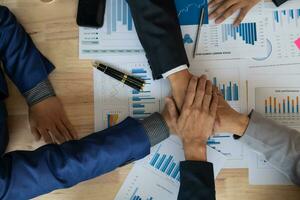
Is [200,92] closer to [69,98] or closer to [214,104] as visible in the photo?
[214,104]

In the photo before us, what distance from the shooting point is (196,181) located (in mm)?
932

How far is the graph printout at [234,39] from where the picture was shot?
105cm

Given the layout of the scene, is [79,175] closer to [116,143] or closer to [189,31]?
[116,143]

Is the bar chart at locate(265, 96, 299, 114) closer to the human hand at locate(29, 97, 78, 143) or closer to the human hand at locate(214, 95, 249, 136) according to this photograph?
the human hand at locate(214, 95, 249, 136)

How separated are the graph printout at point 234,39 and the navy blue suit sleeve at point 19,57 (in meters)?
0.44

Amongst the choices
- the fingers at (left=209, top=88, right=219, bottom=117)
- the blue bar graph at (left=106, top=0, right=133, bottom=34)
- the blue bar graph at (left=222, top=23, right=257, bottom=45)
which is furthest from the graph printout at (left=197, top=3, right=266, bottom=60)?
the blue bar graph at (left=106, top=0, right=133, bottom=34)

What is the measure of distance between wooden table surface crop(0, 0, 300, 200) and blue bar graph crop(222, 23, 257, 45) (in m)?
0.36

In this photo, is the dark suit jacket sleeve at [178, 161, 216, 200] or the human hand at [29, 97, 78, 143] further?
the human hand at [29, 97, 78, 143]

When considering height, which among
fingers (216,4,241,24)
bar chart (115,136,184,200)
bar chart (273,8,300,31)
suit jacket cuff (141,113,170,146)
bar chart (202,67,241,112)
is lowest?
bar chart (115,136,184,200)

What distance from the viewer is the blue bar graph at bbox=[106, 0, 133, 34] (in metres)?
1.08

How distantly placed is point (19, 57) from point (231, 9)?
594mm

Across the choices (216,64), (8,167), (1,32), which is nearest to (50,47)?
(1,32)

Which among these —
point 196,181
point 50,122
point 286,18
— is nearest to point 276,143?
point 196,181

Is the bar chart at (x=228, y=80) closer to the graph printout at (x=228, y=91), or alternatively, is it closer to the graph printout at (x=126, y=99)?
the graph printout at (x=228, y=91)
